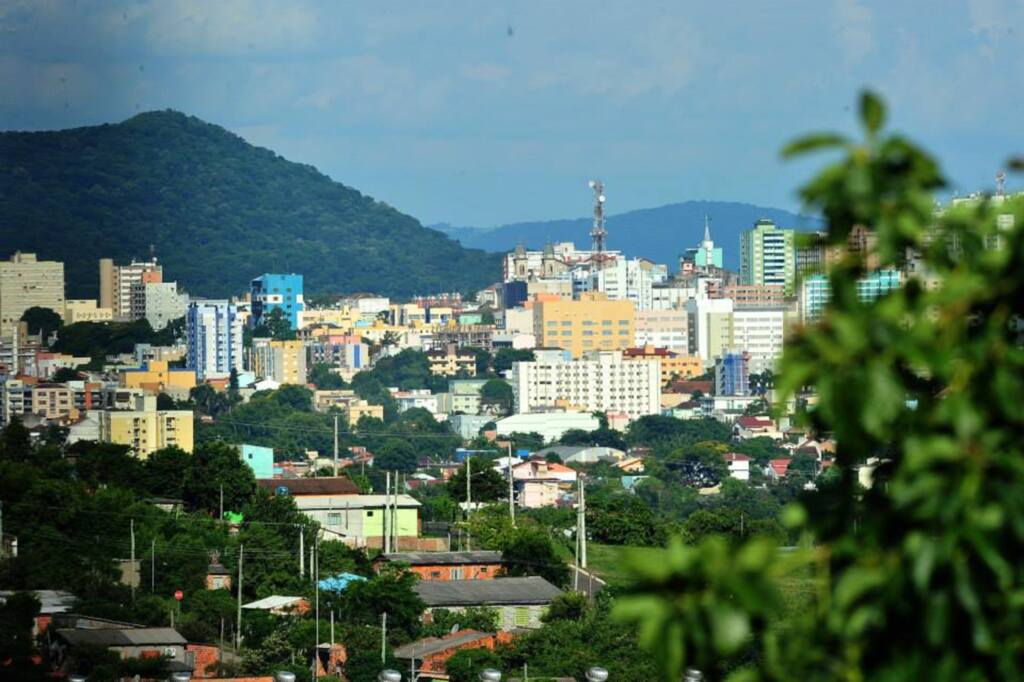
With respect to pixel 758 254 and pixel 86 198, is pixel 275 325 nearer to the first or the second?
pixel 86 198

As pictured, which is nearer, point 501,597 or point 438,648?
point 438,648

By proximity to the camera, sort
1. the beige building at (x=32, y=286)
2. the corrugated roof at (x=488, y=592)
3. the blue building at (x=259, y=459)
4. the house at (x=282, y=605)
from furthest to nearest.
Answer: the beige building at (x=32, y=286) < the blue building at (x=259, y=459) < the corrugated roof at (x=488, y=592) < the house at (x=282, y=605)

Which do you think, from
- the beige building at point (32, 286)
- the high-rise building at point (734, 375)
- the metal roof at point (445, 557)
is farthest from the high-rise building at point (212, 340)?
the metal roof at point (445, 557)

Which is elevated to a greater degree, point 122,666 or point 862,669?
point 862,669

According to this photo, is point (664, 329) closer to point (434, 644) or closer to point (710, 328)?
point (710, 328)

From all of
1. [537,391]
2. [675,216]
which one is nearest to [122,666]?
[537,391]

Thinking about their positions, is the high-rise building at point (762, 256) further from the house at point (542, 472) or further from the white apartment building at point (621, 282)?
the house at point (542, 472)

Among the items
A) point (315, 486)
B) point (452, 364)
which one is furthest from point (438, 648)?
point (452, 364)
